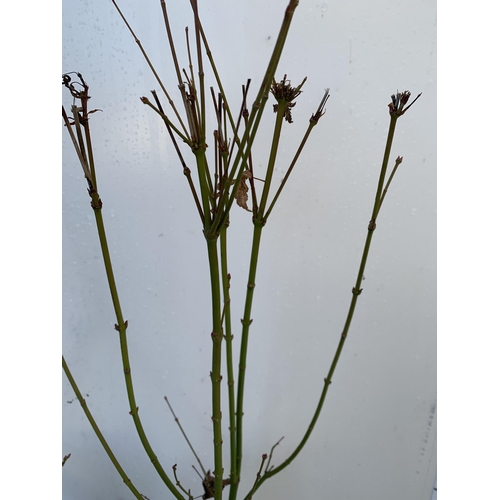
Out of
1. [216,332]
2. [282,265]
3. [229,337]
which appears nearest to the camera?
[216,332]

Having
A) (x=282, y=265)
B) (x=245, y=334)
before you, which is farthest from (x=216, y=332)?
(x=282, y=265)

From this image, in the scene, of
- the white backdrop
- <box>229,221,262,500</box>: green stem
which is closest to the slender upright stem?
<box>229,221,262,500</box>: green stem

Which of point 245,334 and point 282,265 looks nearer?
point 245,334

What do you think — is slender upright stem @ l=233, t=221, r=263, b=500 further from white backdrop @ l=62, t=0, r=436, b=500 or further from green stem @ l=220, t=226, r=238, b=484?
white backdrop @ l=62, t=0, r=436, b=500

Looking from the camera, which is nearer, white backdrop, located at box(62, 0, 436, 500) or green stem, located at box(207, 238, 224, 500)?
green stem, located at box(207, 238, 224, 500)

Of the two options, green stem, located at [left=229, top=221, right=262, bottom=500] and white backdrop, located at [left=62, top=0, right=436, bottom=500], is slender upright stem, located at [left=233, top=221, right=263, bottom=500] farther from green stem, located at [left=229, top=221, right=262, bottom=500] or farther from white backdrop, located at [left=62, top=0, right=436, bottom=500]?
white backdrop, located at [left=62, top=0, right=436, bottom=500]

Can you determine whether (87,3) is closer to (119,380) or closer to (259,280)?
(259,280)

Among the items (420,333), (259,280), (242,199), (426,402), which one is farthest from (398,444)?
(242,199)

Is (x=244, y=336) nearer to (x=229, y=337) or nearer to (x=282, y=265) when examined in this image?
(x=229, y=337)
